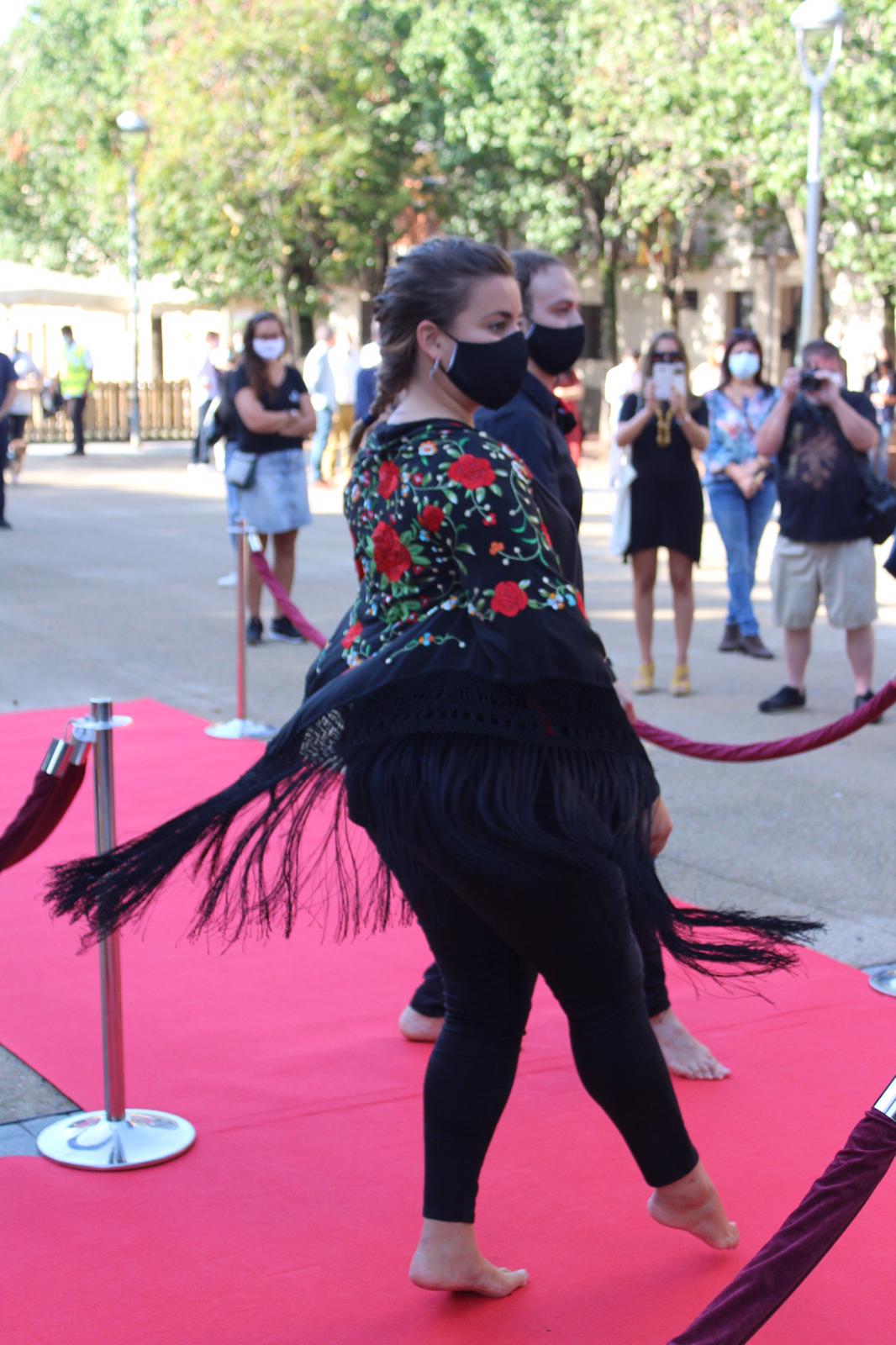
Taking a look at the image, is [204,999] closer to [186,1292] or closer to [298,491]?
[186,1292]

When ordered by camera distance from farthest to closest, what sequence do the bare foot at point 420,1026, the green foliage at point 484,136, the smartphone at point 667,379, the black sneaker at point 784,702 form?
the green foliage at point 484,136, the smartphone at point 667,379, the black sneaker at point 784,702, the bare foot at point 420,1026

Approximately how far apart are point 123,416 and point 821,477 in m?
25.1

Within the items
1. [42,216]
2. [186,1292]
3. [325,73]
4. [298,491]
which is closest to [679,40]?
[325,73]

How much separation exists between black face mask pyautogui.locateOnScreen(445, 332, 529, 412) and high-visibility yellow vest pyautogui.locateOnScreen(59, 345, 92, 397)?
80.3 feet

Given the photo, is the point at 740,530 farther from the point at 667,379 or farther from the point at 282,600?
the point at 282,600

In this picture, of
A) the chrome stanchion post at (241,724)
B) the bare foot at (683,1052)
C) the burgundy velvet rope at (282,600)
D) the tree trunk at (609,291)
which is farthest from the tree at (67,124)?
the bare foot at (683,1052)

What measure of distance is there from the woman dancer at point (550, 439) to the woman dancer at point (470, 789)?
73 centimetres

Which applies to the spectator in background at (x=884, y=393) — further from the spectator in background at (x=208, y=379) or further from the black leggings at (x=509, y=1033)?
the black leggings at (x=509, y=1033)

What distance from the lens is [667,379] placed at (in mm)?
8516

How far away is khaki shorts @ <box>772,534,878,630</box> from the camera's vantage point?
8117 mm

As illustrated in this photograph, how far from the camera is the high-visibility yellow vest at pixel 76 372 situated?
26406 mm

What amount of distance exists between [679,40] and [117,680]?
2070cm

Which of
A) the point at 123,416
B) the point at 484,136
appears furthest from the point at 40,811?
the point at 484,136

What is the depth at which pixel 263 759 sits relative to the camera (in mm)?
2988
